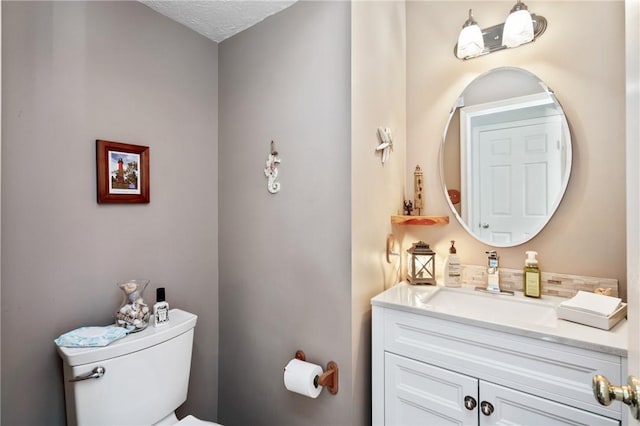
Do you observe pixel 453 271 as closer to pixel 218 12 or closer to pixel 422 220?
pixel 422 220

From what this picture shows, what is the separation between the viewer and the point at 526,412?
3.20ft

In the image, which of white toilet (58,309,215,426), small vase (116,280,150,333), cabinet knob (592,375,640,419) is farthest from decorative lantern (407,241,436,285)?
small vase (116,280,150,333)

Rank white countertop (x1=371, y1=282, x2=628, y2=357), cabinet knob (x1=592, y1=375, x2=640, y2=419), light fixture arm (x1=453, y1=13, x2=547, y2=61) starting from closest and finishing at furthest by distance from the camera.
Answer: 1. cabinet knob (x1=592, y1=375, x2=640, y2=419)
2. white countertop (x1=371, y1=282, x2=628, y2=357)
3. light fixture arm (x1=453, y1=13, x2=547, y2=61)

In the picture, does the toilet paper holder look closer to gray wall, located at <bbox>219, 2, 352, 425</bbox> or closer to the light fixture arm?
gray wall, located at <bbox>219, 2, 352, 425</bbox>

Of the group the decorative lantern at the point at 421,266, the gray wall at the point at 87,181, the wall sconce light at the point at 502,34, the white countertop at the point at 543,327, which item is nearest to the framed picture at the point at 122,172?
the gray wall at the point at 87,181

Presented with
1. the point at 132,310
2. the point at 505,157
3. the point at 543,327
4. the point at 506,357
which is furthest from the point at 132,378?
the point at 505,157

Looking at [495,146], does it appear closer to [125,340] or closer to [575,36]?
[575,36]

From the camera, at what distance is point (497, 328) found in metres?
1.02

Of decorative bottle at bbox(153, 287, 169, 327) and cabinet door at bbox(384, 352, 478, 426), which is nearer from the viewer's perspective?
cabinet door at bbox(384, 352, 478, 426)

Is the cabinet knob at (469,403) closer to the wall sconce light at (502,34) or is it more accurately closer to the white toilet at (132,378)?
the white toilet at (132,378)

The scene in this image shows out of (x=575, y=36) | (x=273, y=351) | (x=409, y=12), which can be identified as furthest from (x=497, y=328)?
(x=409, y=12)

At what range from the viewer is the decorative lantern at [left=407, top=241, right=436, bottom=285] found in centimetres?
152

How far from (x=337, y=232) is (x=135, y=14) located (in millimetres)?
1427

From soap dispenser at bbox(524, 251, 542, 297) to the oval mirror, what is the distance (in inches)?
3.9
